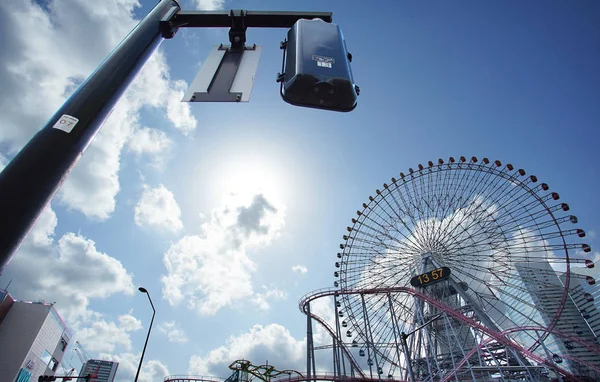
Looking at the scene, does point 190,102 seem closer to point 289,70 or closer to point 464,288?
point 289,70

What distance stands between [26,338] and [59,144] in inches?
1906

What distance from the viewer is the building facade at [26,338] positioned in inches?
1309

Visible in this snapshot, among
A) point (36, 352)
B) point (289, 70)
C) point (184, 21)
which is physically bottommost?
point (289, 70)

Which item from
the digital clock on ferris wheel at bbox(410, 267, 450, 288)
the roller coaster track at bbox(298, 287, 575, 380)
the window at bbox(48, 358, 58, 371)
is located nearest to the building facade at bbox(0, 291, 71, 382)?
the window at bbox(48, 358, 58, 371)

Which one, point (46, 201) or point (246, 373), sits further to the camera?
point (246, 373)

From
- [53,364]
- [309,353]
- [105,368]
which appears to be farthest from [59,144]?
[105,368]

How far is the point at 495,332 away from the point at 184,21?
29506mm

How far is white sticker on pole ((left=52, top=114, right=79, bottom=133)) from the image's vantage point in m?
1.73

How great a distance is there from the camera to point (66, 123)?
1760 mm

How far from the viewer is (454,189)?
104ft

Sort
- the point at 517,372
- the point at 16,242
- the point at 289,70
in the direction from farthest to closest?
the point at 517,372, the point at 289,70, the point at 16,242

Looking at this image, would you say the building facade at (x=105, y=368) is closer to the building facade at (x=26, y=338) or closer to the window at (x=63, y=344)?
the window at (x=63, y=344)

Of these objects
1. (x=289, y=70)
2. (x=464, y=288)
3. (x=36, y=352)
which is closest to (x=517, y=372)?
(x=464, y=288)

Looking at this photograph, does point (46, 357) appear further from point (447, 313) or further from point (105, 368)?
point (105, 368)
